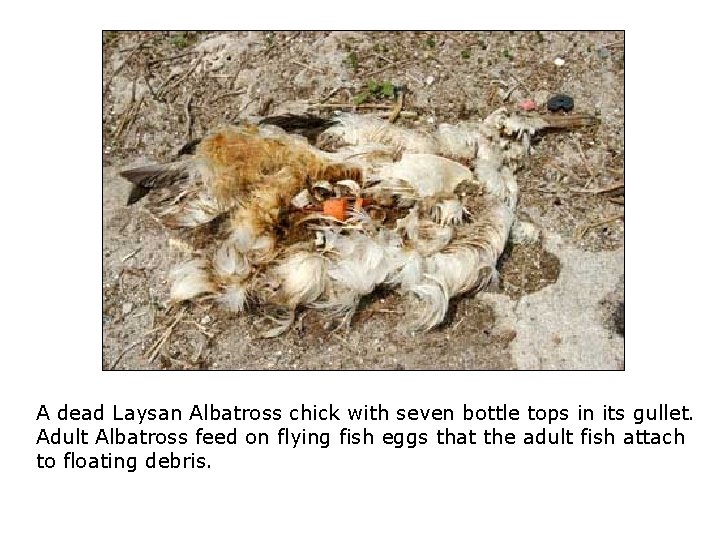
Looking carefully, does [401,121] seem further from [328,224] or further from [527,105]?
[328,224]

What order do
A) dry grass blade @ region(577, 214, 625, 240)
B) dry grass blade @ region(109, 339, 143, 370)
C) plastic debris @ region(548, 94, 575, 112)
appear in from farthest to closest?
1. plastic debris @ region(548, 94, 575, 112)
2. dry grass blade @ region(577, 214, 625, 240)
3. dry grass blade @ region(109, 339, 143, 370)

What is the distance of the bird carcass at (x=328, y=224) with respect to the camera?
10.8 feet

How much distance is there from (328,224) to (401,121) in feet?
2.65

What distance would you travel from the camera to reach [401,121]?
12.4 ft

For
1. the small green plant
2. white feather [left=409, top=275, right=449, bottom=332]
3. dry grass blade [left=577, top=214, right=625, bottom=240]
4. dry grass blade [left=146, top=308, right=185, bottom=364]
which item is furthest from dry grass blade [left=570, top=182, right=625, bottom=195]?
dry grass blade [left=146, top=308, right=185, bottom=364]

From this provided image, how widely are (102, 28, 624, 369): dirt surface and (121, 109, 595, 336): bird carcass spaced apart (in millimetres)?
122

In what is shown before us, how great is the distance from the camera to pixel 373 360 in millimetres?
3344

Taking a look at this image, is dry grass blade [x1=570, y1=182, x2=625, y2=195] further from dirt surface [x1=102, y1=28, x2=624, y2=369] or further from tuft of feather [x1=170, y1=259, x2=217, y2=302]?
tuft of feather [x1=170, y1=259, x2=217, y2=302]

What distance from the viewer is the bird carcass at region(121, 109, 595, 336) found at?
130 inches

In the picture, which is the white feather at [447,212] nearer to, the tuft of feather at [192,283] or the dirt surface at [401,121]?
the dirt surface at [401,121]

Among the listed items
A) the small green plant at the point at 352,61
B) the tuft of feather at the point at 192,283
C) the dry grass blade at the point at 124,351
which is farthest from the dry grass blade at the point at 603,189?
the dry grass blade at the point at 124,351

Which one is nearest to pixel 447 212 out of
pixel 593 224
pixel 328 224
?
pixel 328 224

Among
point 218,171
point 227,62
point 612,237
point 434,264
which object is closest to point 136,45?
point 227,62

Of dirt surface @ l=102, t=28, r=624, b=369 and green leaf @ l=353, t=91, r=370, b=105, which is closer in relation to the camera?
dirt surface @ l=102, t=28, r=624, b=369
